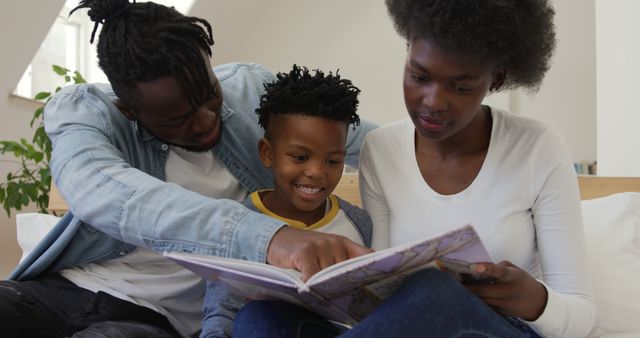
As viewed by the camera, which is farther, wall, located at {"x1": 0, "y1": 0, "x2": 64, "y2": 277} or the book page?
wall, located at {"x1": 0, "y1": 0, "x2": 64, "y2": 277}

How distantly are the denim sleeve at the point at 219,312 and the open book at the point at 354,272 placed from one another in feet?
0.71

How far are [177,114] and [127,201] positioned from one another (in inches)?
11.5

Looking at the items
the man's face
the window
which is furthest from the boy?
the window

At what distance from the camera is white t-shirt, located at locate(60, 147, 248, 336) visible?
1.39m

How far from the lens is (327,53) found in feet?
14.8

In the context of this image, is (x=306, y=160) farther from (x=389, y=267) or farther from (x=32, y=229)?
(x=32, y=229)

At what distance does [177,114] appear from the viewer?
128 centimetres

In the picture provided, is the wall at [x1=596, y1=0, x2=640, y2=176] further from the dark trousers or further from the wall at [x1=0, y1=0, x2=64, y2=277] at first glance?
the wall at [x1=0, y1=0, x2=64, y2=277]

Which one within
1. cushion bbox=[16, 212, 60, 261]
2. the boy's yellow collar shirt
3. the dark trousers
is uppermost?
the boy's yellow collar shirt

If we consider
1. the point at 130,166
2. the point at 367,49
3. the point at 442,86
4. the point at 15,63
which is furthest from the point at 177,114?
the point at 367,49

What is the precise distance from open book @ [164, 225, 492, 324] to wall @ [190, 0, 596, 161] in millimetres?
3324

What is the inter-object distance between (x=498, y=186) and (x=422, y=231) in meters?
0.16

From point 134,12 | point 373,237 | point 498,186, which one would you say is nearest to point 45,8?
point 134,12

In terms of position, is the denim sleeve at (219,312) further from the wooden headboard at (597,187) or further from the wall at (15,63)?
the wall at (15,63)
